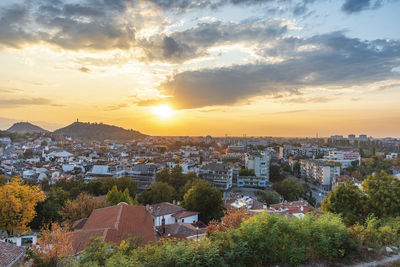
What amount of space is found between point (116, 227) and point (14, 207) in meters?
6.66

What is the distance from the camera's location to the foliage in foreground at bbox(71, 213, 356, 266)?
4.88 metres

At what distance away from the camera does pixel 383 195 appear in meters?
10.4

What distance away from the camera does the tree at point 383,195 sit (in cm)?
1025

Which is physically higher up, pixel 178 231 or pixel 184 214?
pixel 178 231

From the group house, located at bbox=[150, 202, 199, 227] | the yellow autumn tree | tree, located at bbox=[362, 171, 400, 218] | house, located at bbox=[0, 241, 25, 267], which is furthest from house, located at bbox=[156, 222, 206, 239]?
tree, located at bbox=[362, 171, 400, 218]

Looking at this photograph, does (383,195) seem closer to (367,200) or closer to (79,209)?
(367,200)

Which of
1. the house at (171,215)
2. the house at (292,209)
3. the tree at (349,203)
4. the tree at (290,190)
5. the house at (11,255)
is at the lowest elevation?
the tree at (290,190)

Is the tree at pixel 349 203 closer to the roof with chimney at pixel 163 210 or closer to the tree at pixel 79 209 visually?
the roof with chimney at pixel 163 210

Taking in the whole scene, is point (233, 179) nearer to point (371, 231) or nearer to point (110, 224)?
point (110, 224)

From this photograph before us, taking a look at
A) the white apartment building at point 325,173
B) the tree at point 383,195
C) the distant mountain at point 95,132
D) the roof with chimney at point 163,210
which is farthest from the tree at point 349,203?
the distant mountain at point 95,132

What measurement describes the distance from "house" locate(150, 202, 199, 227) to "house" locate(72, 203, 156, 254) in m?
4.83

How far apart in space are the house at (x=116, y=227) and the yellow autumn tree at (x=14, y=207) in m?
2.86

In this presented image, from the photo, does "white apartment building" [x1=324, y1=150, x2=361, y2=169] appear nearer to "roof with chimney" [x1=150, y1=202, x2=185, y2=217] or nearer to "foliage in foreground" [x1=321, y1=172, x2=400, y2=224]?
"roof with chimney" [x1=150, y1=202, x2=185, y2=217]

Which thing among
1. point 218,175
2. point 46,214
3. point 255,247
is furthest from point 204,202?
point 218,175
